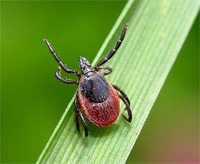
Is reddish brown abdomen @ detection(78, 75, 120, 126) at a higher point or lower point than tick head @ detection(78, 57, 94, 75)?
lower

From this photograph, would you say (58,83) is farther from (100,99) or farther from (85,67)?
(100,99)

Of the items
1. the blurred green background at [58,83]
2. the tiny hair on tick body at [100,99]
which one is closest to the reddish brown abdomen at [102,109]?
the tiny hair on tick body at [100,99]

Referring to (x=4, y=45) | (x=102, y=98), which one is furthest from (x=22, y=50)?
(x=102, y=98)

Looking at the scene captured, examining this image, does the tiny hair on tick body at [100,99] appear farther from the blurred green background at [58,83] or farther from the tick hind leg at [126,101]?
the blurred green background at [58,83]

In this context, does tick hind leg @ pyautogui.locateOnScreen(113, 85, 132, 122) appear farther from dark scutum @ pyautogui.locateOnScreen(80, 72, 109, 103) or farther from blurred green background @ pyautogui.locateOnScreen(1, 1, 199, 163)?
blurred green background @ pyautogui.locateOnScreen(1, 1, 199, 163)

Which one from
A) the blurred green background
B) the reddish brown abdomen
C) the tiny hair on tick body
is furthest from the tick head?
the blurred green background

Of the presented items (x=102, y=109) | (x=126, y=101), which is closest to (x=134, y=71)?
(x=126, y=101)
